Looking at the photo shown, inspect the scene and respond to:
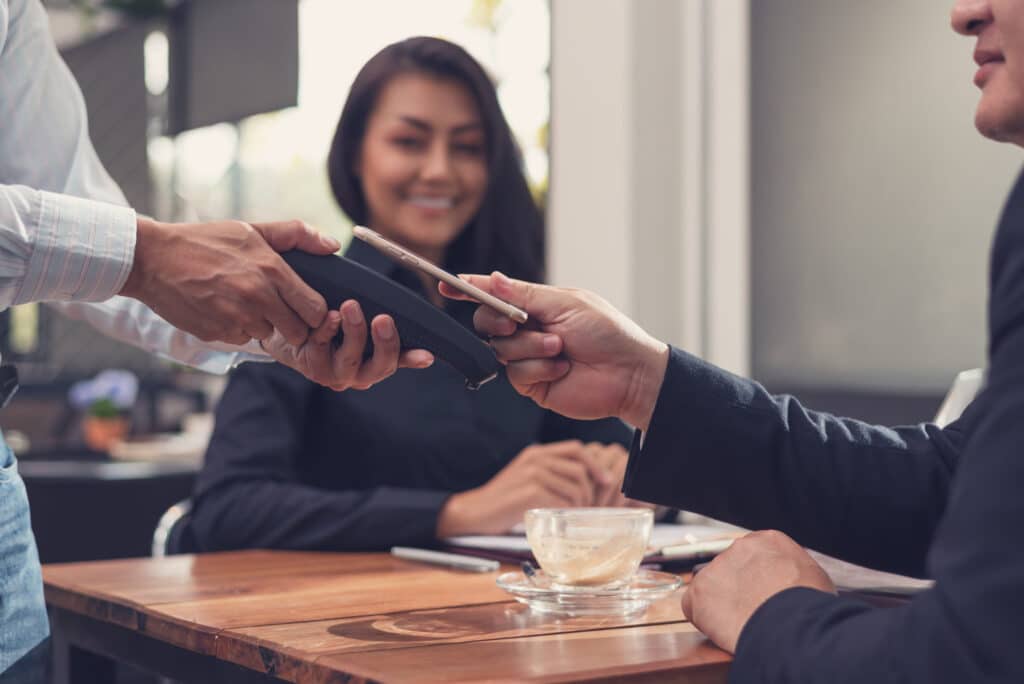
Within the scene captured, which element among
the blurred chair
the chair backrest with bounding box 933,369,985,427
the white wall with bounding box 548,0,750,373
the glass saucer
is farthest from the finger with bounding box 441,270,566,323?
the blurred chair

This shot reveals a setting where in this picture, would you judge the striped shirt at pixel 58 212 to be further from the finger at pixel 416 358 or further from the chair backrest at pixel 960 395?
the chair backrest at pixel 960 395

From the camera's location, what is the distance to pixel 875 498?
3.97 feet

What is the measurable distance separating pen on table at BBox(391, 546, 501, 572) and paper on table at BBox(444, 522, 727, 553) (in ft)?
0.11

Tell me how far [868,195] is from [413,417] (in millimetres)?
1059

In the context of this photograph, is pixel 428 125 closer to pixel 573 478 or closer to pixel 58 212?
pixel 573 478

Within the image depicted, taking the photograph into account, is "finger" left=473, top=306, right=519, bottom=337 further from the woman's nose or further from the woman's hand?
the woman's nose

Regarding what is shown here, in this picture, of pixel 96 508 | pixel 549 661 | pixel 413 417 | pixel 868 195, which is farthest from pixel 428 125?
pixel 96 508

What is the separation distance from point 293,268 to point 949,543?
67 cm

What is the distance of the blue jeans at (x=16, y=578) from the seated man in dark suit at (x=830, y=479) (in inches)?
18.4

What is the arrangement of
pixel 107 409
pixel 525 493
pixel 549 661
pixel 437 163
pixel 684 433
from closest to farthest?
pixel 549 661
pixel 684 433
pixel 525 493
pixel 437 163
pixel 107 409

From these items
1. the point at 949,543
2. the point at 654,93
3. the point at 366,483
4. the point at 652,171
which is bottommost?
the point at 366,483

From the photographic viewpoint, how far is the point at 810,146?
261 cm

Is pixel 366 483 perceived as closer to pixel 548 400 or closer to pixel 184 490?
pixel 548 400

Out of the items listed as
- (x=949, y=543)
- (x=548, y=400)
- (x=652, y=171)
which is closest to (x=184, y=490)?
(x=652, y=171)
